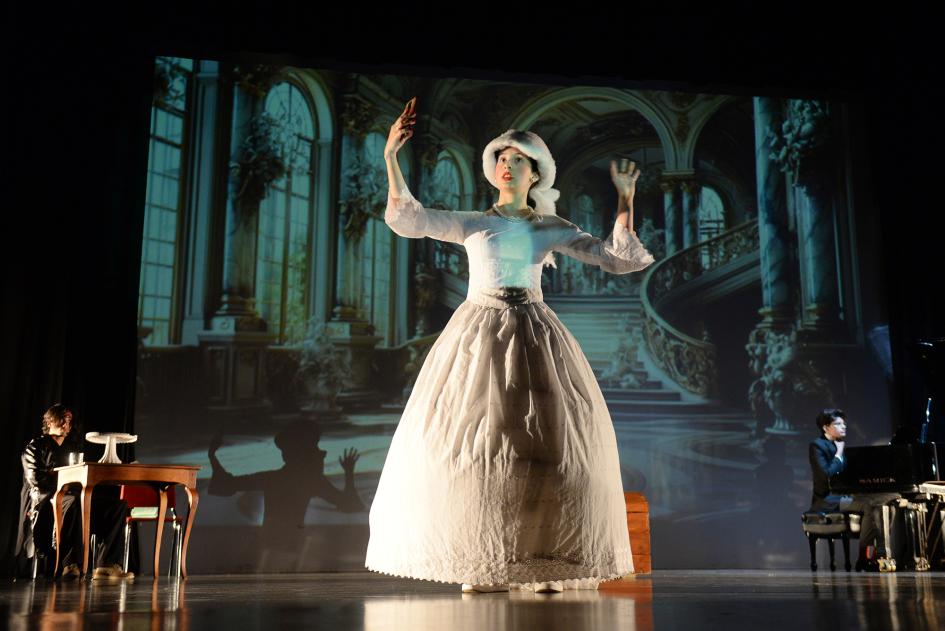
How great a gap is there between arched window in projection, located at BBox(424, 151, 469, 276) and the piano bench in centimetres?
289

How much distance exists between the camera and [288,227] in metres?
6.57

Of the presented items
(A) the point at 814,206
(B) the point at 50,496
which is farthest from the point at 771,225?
(B) the point at 50,496

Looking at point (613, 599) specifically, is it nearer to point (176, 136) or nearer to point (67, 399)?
point (67, 399)

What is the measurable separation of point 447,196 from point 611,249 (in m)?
3.79

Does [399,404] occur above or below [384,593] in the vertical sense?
above

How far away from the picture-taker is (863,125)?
7055 millimetres

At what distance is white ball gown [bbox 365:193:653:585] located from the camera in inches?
106

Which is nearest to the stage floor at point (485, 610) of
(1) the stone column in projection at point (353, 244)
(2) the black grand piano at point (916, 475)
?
(2) the black grand piano at point (916, 475)

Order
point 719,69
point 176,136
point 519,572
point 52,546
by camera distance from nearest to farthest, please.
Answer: point 519,572, point 52,546, point 176,136, point 719,69

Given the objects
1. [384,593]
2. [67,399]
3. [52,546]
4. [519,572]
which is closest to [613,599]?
[519,572]

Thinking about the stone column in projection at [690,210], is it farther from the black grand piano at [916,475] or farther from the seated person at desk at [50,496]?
the seated person at desk at [50,496]

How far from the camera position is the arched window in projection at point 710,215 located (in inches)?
277

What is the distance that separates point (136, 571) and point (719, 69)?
5162 millimetres

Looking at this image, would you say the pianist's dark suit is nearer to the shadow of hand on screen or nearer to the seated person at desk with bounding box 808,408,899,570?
the seated person at desk with bounding box 808,408,899,570
